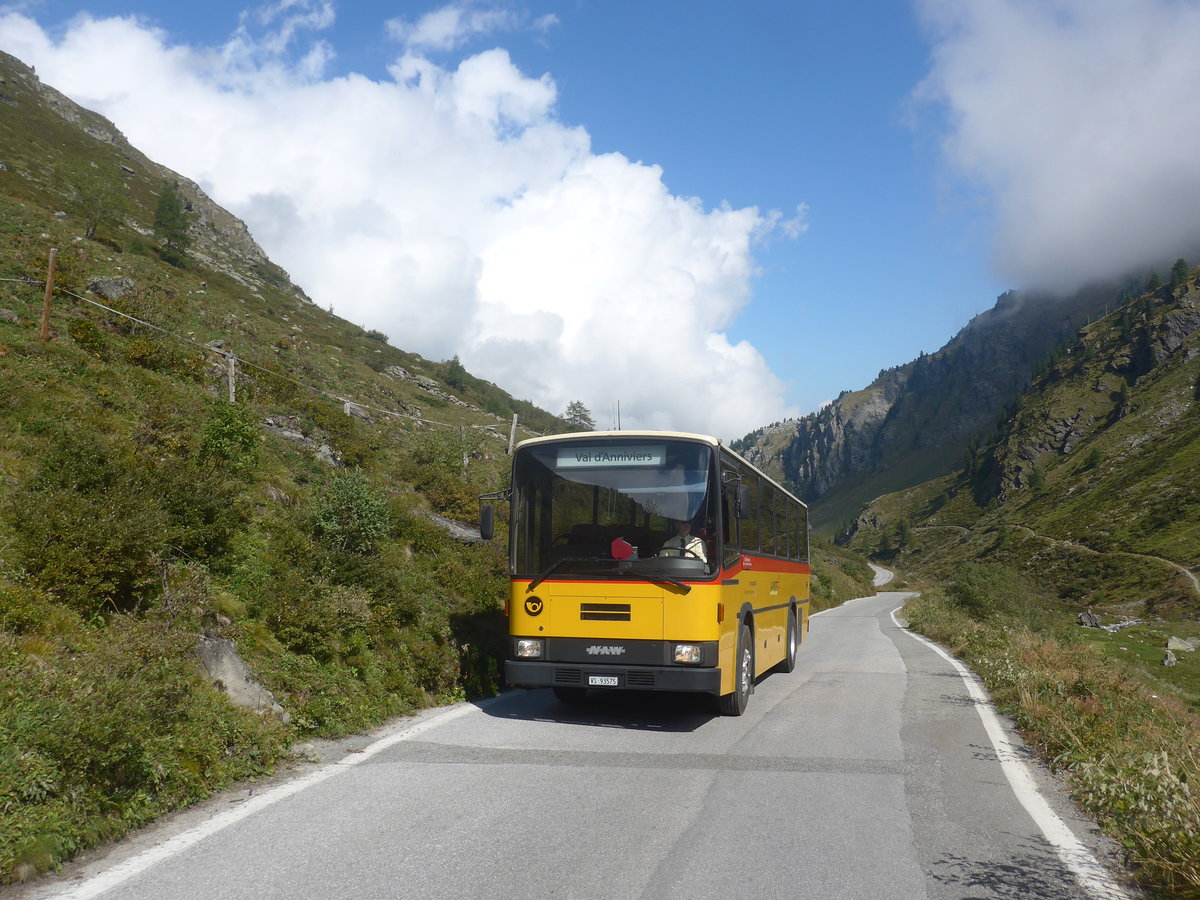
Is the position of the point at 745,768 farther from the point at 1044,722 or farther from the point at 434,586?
the point at 434,586

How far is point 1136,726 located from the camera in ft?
25.2

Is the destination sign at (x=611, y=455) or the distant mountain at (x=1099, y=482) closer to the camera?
the destination sign at (x=611, y=455)

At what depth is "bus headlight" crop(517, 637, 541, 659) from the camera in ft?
29.4

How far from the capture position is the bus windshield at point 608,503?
349 inches

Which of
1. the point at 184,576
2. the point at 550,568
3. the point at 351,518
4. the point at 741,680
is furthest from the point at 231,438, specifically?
the point at 741,680

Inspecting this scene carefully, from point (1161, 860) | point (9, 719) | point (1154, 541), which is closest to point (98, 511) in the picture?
point (9, 719)

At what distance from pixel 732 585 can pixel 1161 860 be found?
17.4ft

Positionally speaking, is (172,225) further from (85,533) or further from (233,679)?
(233,679)

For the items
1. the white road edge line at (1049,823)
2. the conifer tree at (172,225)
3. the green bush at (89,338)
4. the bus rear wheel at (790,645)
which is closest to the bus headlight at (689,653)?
the white road edge line at (1049,823)

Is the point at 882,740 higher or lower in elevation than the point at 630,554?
lower

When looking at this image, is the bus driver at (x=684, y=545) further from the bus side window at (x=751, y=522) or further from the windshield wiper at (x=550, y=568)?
the bus side window at (x=751, y=522)

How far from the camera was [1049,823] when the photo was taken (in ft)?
18.2

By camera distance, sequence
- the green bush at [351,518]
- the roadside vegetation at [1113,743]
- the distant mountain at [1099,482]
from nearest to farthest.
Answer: the roadside vegetation at [1113,743] → the green bush at [351,518] → the distant mountain at [1099,482]

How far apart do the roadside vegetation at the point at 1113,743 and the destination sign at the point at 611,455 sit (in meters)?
4.81
